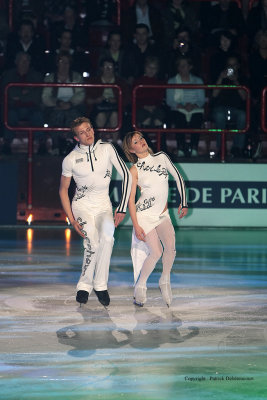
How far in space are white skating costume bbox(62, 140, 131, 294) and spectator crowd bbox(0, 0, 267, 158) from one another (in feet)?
24.6

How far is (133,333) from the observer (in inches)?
321

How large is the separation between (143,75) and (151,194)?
881 centimetres

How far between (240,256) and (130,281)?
2952 mm

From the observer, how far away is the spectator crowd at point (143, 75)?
17719mm

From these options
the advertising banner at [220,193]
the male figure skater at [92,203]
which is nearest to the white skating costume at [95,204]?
the male figure skater at [92,203]

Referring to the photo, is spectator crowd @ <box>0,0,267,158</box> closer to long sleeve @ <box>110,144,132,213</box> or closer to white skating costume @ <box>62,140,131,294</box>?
white skating costume @ <box>62,140,131,294</box>

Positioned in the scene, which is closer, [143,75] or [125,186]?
[125,186]

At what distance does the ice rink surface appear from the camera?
639cm

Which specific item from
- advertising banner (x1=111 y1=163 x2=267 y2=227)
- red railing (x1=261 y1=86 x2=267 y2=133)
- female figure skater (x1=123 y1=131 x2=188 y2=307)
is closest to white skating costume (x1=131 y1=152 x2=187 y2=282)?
female figure skater (x1=123 y1=131 x2=188 y2=307)

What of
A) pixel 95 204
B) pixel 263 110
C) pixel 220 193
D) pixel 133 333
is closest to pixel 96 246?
pixel 95 204

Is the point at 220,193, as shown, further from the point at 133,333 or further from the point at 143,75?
the point at 133,333

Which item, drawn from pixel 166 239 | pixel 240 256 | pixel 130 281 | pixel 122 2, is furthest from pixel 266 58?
pixel 166 239

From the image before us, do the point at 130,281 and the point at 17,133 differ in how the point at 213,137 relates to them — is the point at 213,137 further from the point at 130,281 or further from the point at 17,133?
the point at 130,281

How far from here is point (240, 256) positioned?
13820 millimetres
